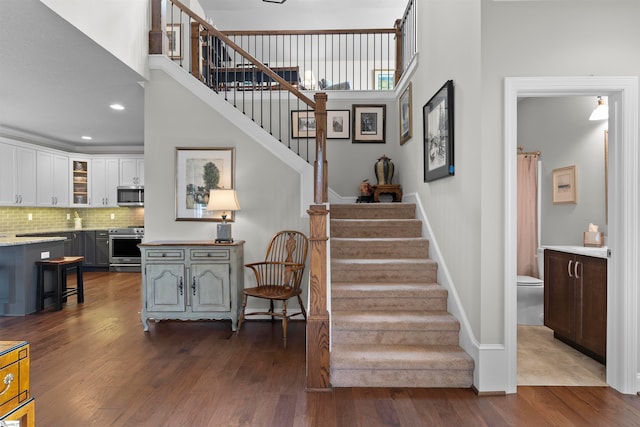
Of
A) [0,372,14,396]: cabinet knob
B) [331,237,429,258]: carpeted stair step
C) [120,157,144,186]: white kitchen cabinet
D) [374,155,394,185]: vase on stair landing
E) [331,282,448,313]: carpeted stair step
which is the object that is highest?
[120,157,144,186]: white kitchen cabinet

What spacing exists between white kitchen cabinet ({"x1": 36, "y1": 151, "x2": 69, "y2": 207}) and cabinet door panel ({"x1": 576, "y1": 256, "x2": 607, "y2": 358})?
859 cm

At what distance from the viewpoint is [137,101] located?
16.8 feet

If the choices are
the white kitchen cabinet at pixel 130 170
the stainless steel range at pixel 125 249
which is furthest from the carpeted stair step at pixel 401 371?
the white kitchen cabinet at pixel 130 170

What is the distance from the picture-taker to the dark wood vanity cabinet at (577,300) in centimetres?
302

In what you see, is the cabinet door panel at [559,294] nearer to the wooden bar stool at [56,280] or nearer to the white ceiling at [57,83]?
the white ceiling at [57,83]

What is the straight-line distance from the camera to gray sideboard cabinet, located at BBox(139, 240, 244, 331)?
395 centimetres

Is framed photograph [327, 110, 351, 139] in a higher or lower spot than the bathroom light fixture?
higher

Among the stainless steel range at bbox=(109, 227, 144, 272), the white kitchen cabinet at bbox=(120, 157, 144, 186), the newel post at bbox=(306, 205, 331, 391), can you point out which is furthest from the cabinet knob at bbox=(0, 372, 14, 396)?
the white kitchen cabinet at bbox=(120, 157, 144, 186)

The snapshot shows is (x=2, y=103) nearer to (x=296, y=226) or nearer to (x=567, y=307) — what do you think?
(x=296, y=226)

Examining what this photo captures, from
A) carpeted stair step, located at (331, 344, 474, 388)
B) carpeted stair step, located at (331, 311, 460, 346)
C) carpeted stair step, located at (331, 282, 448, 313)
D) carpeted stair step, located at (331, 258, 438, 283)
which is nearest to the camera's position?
carpeted stair step, located at (331, 344, 474, 388)

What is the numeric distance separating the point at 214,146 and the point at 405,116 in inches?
97.3

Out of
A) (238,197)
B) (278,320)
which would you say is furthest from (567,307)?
(238,197)

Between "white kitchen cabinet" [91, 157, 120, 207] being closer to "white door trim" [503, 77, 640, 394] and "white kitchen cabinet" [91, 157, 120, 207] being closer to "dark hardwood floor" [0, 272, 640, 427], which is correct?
"dark hardwood floor" [0, 272, 640, 427]

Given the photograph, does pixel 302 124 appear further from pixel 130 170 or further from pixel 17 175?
pixel 17 175
